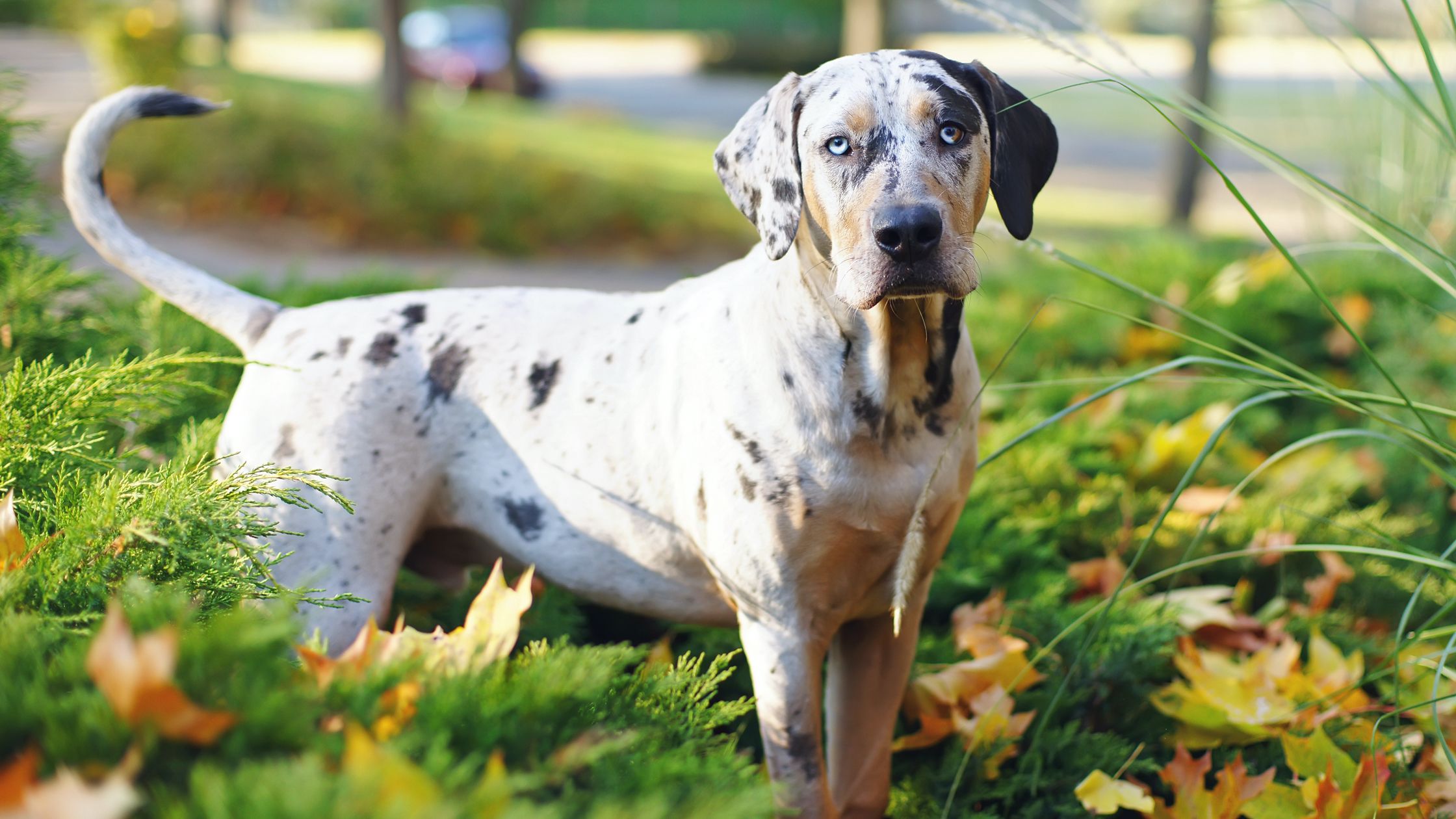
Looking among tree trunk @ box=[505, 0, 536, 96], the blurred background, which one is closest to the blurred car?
tree trunk @ box=[505, 0, 536, 96]

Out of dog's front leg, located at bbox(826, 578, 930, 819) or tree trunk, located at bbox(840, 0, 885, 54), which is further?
tree trunk, located at bbox(840, 0, 885, 54)

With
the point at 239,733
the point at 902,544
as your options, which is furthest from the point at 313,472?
the point at 902,544

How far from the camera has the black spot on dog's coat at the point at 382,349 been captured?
7.92 feet

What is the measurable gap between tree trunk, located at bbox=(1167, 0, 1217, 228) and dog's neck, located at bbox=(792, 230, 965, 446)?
610 cm

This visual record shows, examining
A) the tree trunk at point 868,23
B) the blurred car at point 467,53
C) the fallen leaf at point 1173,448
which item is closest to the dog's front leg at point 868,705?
the fallen leaf at point 1173,448

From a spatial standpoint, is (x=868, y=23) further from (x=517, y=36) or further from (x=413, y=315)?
(x=517, y=36)

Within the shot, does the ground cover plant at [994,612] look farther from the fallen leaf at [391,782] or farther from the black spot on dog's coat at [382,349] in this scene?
the black spot on dog's coat at [382,349]

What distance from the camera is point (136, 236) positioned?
8.24 feet

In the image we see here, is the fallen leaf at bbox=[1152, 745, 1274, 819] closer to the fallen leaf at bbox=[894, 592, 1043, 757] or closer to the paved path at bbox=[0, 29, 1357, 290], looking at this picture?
the fallen leaf at bbox=[894, 592, 1043, 757]

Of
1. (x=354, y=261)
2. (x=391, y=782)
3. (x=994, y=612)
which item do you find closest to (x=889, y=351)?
→ (x=994, y=612)

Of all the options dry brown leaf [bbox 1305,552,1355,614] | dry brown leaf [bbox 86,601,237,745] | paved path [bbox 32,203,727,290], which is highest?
dry brown leaf [bbox 86,601,237,745]

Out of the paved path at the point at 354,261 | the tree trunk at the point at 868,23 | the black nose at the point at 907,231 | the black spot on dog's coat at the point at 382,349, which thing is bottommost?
the paved path at the point at 354,261

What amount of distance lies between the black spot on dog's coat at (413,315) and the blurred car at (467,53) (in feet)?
55.4

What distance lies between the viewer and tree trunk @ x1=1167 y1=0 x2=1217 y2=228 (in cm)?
798
